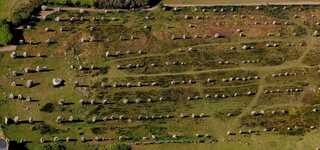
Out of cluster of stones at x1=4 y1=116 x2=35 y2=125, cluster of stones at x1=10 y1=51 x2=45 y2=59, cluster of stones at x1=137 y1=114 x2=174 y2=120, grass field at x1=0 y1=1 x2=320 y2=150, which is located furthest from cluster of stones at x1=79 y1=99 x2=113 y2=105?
cluster of stones at x1=10 y1=51 x2=45 y2=59

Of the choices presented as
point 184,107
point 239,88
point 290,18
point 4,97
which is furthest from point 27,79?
point 290,18

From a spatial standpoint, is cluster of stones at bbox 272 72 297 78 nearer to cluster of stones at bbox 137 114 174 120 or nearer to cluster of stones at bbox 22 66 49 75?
cluster of stones at bbox 137 114 174 120

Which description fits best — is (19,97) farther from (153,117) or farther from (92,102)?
(153,117)

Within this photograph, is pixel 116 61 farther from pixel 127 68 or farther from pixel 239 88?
pixel 239 88

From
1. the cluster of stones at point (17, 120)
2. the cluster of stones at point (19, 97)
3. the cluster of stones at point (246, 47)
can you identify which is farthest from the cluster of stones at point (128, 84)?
the cluster of stones at point (246, 47)

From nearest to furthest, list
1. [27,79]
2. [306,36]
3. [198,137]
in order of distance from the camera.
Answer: [198,137], [27,79], [306,36]

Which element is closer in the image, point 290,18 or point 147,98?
point 147,98

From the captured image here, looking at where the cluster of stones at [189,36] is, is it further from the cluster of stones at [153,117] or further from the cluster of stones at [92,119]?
the cluster of stones at [92,119]

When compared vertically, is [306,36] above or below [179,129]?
above
